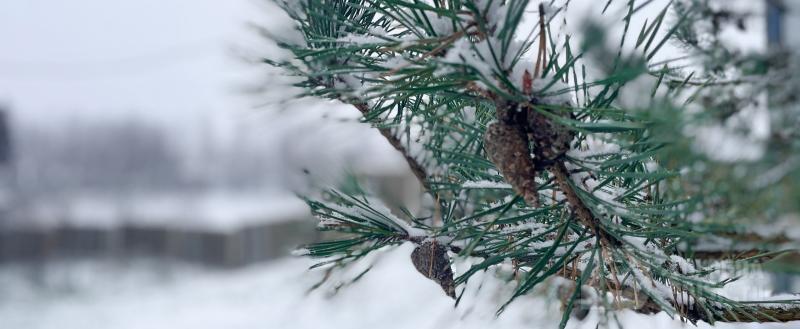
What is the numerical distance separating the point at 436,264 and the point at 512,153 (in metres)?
0.14

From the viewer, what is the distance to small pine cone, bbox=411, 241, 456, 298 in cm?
39

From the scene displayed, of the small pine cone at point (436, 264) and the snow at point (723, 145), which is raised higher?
the snow at point (723, 145)

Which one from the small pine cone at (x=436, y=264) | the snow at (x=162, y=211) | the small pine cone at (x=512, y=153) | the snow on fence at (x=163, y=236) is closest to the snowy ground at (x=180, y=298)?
the snow on fence at (x=163, y=236)

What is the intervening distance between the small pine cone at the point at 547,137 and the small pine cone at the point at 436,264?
12cm

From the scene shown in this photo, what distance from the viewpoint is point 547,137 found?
0.28 meters

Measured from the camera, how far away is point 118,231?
4.99m

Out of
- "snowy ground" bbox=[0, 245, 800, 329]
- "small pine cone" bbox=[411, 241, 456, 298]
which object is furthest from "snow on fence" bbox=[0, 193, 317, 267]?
"small pine cone" bbox=[411, 241, 456, 298]

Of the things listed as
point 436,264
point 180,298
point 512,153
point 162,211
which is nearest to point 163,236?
point 162,211

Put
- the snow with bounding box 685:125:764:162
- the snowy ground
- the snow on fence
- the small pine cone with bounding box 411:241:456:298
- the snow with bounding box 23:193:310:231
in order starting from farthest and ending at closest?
the snow with bounding box 23:193:310:231 < the snow on fence < the snowy ground < the small pine cone with bounding box 411:241:456:298 < the snow with bounding box 685:125:764:162

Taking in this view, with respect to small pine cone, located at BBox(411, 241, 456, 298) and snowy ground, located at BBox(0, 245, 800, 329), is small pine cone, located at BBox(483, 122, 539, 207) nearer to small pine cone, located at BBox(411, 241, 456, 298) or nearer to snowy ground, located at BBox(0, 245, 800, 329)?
small pine cone, located at BBox(411, 241, 456, 298)

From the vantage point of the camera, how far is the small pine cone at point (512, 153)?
0.28 metres

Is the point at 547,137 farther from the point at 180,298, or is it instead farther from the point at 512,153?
the point at 180,298

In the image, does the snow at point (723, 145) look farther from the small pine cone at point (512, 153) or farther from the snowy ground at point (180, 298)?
the snowy ground at point (180, 298)

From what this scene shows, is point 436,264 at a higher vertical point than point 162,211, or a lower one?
higher
